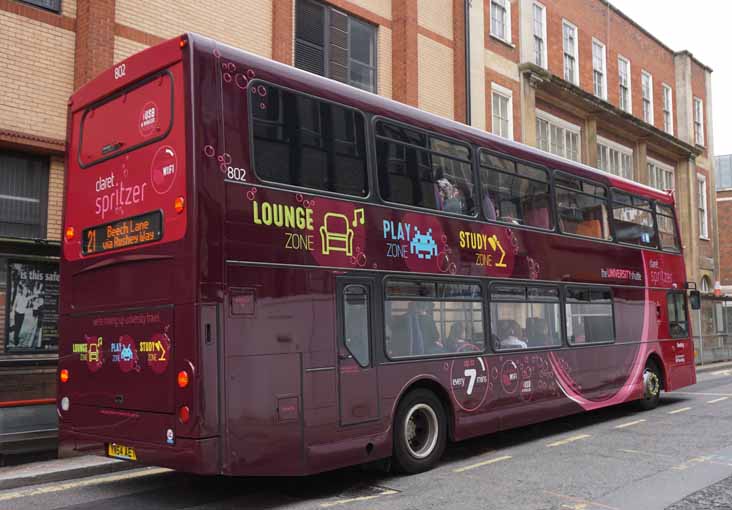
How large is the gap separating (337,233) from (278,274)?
89cm

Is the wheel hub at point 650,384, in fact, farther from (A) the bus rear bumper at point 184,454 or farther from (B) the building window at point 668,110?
(B) the building window at point 668,110

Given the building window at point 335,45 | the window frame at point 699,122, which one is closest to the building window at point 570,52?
the building window at point 335,45

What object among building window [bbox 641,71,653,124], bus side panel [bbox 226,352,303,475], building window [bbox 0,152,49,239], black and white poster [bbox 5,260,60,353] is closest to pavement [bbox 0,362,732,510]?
bus side panel [bbox 226,352,303,475]

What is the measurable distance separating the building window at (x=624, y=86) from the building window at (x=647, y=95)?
58.5 inches

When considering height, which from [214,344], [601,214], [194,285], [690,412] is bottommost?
[690,412]

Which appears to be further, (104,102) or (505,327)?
(505,327)

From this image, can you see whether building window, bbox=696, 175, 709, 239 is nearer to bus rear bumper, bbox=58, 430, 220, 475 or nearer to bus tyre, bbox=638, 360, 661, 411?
bus tyre, bbox=638, 360, 661, 411

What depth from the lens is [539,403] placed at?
9.56 meters

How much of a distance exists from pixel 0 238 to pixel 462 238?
5906 mm

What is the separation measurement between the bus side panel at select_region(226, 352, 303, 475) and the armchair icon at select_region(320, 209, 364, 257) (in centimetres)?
114

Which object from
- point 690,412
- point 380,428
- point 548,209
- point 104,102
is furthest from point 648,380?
point 104,102

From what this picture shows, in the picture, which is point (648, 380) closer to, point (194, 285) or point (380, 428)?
point (380, 428)

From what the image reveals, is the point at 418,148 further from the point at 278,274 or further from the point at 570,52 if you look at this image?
the point at 570,52

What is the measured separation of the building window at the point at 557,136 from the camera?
22938 mm
